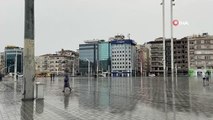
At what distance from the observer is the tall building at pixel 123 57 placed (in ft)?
575

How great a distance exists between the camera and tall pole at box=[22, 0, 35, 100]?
1778 cm

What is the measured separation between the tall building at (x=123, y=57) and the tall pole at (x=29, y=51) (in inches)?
6051

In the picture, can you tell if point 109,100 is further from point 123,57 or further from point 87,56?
point 87,56

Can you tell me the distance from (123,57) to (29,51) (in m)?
162

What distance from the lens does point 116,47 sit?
183875 millimetres

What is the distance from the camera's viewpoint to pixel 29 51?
18078 mm

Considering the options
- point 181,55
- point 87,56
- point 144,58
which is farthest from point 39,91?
point 87,56

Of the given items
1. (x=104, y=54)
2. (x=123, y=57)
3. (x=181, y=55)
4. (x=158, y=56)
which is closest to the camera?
(x=181, y=55)

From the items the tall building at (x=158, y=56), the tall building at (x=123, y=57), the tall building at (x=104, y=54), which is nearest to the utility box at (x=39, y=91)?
the tall building at (x=123, y=57)

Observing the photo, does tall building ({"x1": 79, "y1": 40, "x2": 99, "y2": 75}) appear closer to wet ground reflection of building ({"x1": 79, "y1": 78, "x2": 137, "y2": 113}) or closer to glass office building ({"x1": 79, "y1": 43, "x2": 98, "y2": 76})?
glass office building ({"x1": 79, "y1": 43, "x2": 98, "y2": 76})

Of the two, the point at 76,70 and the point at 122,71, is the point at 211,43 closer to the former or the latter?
the point at 122,71

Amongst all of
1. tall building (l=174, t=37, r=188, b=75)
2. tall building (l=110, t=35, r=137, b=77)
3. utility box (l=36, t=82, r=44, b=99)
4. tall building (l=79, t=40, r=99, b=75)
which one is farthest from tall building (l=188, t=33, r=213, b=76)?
utility box (l=36, t=82, r=44, b=99)

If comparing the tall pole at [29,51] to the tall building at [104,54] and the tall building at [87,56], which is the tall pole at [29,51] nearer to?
the tall building at [87,56]

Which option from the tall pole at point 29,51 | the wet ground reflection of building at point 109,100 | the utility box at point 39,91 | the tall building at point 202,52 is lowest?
the wet ground reflection of building at point 109,100
